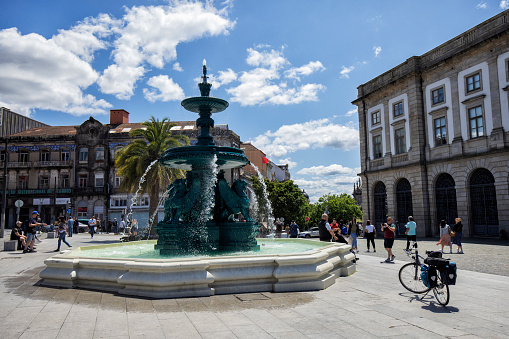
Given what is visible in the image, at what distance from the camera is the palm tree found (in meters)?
25.5

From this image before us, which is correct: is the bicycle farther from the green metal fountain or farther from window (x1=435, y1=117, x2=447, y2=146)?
window (x1=435, y1=117, x2=447, y2=146)

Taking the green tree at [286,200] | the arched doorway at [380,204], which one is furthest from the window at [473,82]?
the green tree at [286,200]

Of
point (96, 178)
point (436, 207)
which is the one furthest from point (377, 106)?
point (96, 178)

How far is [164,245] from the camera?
361 inches

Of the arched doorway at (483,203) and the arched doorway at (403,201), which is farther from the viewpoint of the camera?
the arched doorway at (403,201)

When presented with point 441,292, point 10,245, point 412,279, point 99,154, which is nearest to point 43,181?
point 99,154

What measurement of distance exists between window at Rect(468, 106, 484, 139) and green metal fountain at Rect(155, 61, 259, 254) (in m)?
19.4

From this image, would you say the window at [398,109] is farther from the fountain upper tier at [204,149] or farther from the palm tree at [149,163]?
the fountain upper tier at [204,149]

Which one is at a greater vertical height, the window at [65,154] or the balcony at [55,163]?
the window at [65,154]

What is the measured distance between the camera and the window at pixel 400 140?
2931cm

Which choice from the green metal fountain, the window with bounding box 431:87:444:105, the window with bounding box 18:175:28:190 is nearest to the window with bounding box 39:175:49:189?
the window with bounding box 18:175:28:190

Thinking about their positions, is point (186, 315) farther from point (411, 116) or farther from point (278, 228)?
point (411, 116)

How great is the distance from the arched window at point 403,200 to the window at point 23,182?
46393 mm

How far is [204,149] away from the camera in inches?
380
